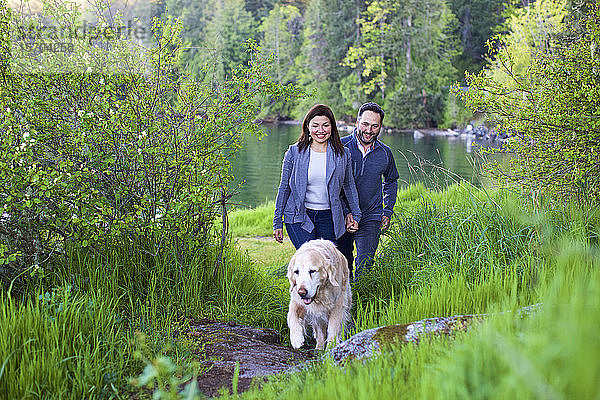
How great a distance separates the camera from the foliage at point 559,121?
579cm

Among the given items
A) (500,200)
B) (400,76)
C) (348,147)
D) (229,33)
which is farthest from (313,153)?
(229,33)

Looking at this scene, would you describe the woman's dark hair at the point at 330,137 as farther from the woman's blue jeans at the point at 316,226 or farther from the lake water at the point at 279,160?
the lake water at the point at 279,160

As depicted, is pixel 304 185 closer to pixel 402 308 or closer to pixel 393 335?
pixel 402 308

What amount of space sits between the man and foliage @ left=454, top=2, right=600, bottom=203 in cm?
159

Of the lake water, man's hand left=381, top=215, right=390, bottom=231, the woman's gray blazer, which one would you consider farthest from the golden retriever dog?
the lake water

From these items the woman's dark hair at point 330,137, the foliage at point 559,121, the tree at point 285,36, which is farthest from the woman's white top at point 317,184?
the tree at point 285,36

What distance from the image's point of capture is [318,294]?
183 inches

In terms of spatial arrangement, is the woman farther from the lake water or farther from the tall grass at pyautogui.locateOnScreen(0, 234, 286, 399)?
the lake water

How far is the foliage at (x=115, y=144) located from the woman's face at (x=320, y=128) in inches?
21.6

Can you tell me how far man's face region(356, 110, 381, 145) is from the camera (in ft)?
19.8

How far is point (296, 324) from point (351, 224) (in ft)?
5.20

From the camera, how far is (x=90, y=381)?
3.41 m

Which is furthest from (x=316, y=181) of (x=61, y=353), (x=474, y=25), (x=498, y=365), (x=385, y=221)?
(x=474, y=25)

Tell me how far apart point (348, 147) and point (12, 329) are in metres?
4.09
